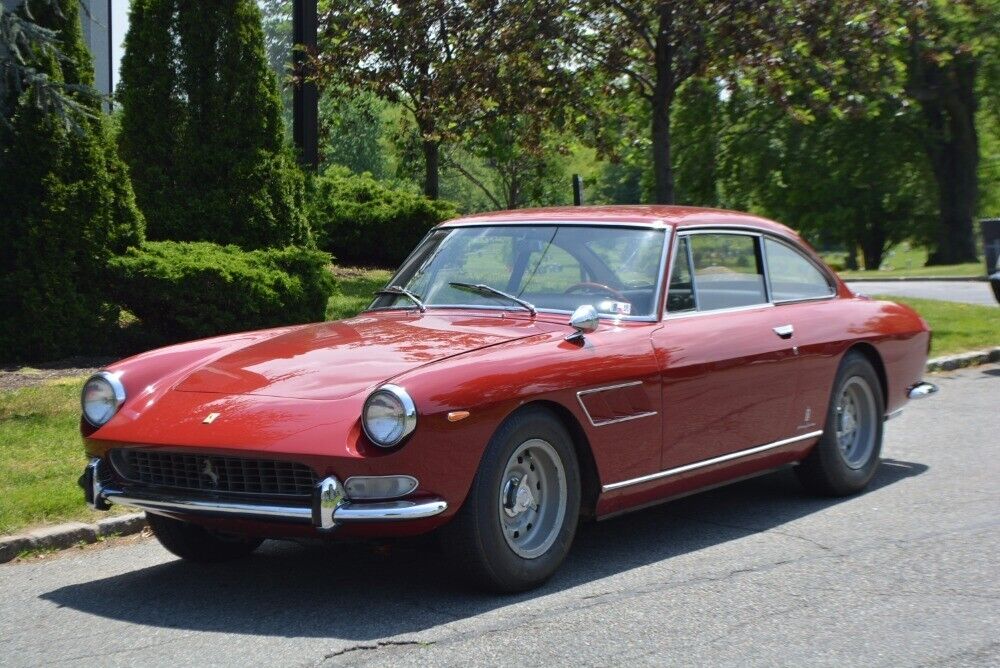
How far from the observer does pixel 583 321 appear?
5.66m

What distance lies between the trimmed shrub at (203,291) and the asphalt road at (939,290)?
422 inches

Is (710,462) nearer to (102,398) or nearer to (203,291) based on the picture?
(102,398)

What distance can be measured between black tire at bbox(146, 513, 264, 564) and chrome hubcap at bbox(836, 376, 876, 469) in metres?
3.28

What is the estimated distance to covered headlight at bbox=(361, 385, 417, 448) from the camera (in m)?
4.78

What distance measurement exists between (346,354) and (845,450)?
3.13m

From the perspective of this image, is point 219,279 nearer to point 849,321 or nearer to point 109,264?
point 109,264

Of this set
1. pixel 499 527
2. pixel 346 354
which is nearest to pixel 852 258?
pixel 346 354

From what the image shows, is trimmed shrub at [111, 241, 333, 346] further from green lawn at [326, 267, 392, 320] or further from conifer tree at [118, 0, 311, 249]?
conifer tree at [118, 0, 311, 249]

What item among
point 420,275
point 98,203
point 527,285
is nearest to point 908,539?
point 527,285

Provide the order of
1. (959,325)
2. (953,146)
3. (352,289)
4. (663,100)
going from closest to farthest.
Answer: (663,100) < (959,325) < (352,289) < (953,146)

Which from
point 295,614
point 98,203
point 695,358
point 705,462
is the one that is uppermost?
point 98,203

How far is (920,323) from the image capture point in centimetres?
792

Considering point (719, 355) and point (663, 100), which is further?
point (663, 100)

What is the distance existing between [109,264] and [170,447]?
6.72 meters
